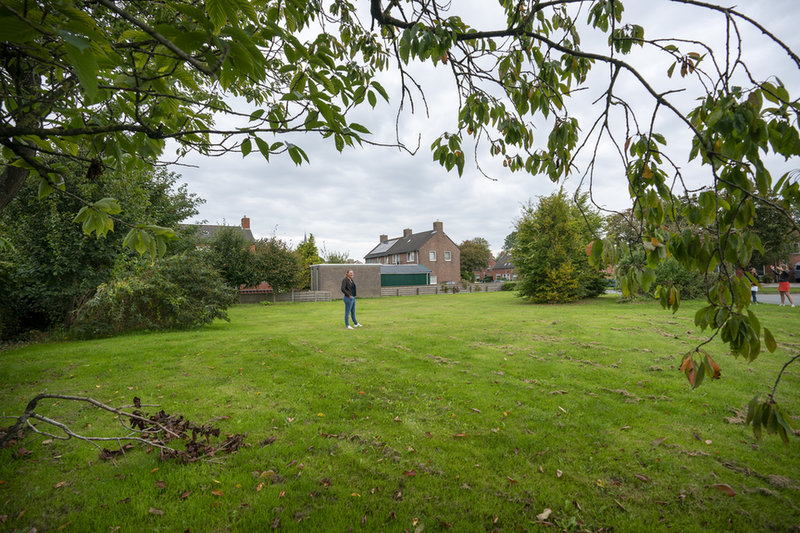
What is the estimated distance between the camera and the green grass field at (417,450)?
109 inches

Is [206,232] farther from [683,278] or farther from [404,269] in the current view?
[683,278]

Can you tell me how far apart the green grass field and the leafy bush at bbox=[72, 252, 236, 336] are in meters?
3.81

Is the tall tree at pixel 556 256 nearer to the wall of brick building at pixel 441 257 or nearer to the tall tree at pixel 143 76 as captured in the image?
the tall tree at pixel 143 76

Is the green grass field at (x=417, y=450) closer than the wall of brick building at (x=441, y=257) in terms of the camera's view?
Yes

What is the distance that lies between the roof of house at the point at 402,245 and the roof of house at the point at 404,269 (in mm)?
5424

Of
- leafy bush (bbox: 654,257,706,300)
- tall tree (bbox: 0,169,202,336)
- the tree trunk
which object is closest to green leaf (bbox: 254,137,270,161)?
the tree trunk

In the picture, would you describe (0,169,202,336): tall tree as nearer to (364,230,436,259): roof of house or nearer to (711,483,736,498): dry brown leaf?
(711,483,736,498): dry brown leaf

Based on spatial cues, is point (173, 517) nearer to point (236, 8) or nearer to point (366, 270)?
point (236, 8)

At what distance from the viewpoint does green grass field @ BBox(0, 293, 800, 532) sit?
2762 mm

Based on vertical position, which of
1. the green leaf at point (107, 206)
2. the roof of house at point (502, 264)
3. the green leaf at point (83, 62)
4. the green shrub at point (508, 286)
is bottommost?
the green shrub at point (508, 286)

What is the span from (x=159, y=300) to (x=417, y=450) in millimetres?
11643

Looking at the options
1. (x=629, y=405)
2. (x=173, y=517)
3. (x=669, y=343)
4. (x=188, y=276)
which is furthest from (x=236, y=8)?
(x=188, y=276)

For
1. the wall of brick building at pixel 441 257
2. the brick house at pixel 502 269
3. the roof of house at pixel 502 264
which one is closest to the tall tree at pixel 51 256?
the wall of brick building at pixel 441 257

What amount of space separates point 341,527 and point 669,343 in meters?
9.48
